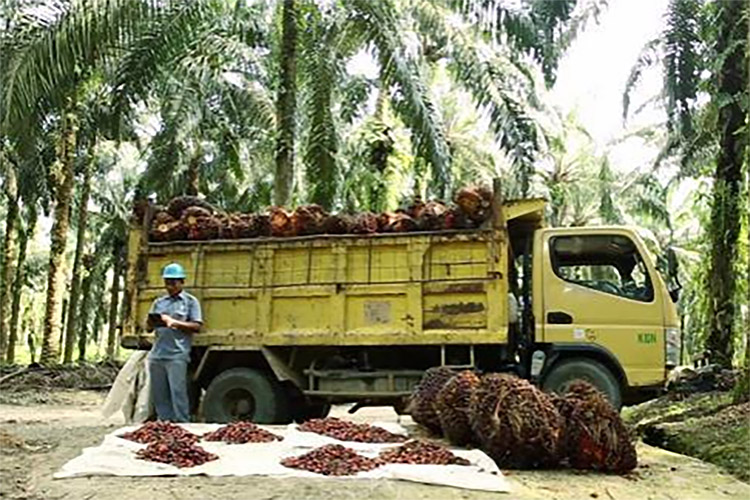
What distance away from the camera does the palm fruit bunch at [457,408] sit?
7.46 m

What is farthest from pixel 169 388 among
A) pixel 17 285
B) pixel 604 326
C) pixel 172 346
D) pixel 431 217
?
pixel 17 285

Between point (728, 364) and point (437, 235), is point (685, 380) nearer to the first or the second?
point (728, 364)

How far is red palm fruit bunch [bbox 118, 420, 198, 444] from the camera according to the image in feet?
22.8

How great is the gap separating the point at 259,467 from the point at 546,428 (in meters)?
2.19

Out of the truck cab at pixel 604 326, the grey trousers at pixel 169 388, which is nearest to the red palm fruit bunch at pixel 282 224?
the grey trousers at pixel 169 388

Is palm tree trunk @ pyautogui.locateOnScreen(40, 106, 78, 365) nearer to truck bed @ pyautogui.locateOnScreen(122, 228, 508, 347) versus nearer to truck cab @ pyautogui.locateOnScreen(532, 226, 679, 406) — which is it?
truck bed @ pyautogui.locateOnScreen(122, 228, 508, 347)

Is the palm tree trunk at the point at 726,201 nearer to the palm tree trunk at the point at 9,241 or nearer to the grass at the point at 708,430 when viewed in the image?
the grass at the point at 708,430

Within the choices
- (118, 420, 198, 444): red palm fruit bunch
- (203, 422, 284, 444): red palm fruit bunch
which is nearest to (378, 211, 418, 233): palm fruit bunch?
(203, 422, 284, 444): red palm fruit bunch

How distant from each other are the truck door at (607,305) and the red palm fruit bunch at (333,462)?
3.59 meters

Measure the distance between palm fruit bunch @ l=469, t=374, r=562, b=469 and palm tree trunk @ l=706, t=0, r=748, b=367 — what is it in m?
7.01

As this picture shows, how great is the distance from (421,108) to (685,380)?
5727mm

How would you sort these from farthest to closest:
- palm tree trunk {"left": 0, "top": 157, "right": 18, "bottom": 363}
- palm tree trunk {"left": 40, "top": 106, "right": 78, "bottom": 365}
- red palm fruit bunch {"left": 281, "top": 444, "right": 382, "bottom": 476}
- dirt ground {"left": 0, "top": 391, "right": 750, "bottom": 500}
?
palm tree trunk {"left": 0, "top": 157, "right": 18, "bottom": 363}, palm tree trunk {"left": 40, "top": 106, "right": 78, "bottom": 365}, red palm fruit bunch {"left": 281, "top": 444, "right": 382, "bottom": 476}, dirt ground {"left": 0, "top": 391, "right": 750, "bottom": 500}

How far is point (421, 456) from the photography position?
247 inches

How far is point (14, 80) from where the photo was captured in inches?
420
